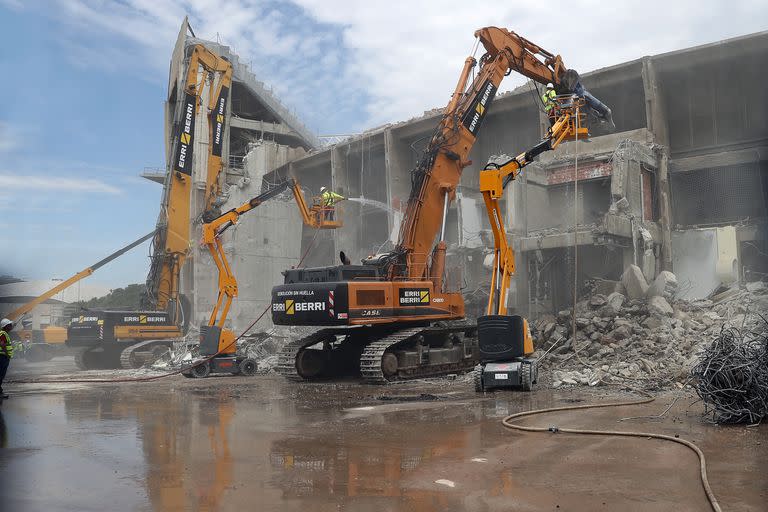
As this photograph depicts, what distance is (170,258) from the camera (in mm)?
20031

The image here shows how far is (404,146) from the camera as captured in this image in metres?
29.0

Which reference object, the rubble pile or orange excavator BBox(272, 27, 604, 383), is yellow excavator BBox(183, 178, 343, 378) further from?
orange excavator BBox(272, 27, 604, 383)

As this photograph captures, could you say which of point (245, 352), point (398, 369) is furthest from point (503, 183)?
point (245, 352)

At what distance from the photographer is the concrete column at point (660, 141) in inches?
800

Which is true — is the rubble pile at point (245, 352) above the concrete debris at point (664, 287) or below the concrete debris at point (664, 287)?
below

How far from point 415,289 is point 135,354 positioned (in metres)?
10.4

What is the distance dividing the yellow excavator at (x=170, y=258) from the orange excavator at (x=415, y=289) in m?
6.94

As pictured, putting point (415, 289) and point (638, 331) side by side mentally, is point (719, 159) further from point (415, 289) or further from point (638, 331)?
point (415, 289)

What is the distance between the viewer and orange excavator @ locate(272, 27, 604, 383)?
1333 cm

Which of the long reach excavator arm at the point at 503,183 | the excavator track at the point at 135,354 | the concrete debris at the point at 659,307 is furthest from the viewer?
the excavator track at the point at 135,354

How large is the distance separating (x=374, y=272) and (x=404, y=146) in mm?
16041

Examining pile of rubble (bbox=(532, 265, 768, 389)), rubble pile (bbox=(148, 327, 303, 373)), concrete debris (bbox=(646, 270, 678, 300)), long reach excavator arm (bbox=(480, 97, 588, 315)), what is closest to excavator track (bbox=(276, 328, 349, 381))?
rubble pile (bbox=(148, 327, 303, 373))

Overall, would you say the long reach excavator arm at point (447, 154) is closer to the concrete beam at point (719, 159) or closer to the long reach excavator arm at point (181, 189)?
the long reach excavator arm at point (181, 189)

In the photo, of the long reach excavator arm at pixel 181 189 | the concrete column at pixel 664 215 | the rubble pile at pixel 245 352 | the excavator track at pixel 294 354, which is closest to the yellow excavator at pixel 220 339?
the rubble pile at pixel 245 352
